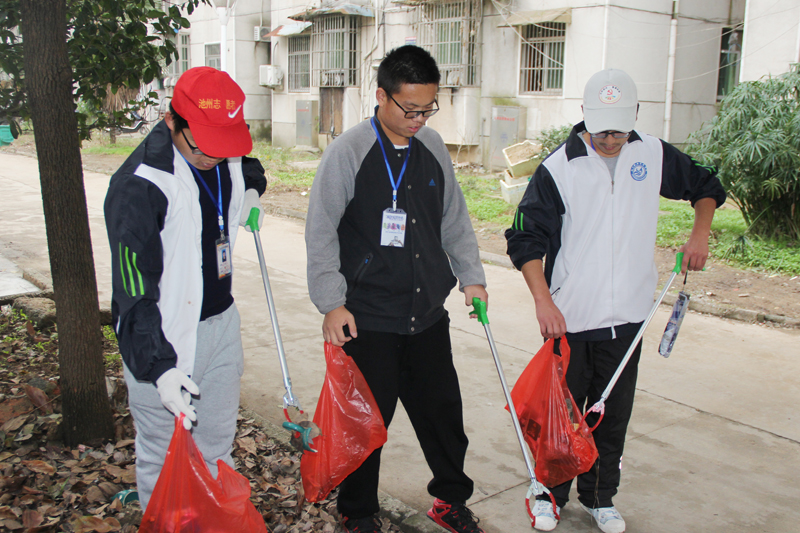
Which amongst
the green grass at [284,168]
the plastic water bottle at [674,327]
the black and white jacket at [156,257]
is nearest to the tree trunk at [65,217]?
the black and white jacket at [156,257]

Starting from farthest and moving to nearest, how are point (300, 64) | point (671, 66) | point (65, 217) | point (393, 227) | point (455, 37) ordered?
1. point (300, 64)
2. point (455, 37)
3. point (671, 66)
4. point (65, 217)
5. point (393, 227)

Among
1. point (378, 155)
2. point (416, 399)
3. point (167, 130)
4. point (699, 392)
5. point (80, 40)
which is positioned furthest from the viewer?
point (699, 392)

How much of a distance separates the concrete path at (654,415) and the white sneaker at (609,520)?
5 centimetres

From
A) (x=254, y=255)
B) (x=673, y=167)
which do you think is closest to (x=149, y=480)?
(x=673, y=167)

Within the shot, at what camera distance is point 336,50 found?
18047 millimetres

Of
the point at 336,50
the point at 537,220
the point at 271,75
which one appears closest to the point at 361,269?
the point at 537,220

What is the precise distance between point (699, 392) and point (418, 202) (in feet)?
9.04

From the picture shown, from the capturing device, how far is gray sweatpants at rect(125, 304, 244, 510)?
2375 millimetres

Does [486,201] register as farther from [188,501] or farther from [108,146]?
[108,146]

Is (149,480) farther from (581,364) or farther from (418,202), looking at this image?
(581,364)

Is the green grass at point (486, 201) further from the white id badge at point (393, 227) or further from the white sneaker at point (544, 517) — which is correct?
the white id badge at point (393, 227)

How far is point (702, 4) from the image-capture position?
42.6 feet

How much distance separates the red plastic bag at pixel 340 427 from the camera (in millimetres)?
2631

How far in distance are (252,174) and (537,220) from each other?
1.17 m
